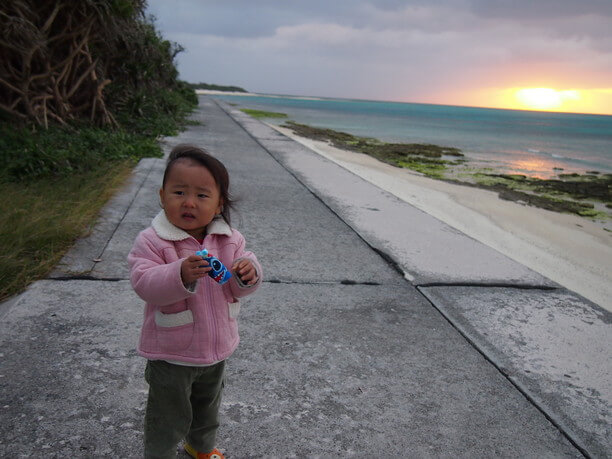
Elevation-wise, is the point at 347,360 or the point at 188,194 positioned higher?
the point at 188,194

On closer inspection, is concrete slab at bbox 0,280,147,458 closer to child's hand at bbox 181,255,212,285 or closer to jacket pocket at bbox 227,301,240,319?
jacket pocket at bbox 227,301,240,319

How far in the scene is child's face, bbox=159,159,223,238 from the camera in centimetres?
149

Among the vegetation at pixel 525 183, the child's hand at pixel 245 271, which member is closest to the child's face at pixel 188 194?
the child's hand at pixel 245 271

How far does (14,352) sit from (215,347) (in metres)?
1.15

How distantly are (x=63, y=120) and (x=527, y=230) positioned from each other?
7717mm

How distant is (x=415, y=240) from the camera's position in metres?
4.15

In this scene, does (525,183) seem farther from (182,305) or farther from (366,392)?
(182,305)

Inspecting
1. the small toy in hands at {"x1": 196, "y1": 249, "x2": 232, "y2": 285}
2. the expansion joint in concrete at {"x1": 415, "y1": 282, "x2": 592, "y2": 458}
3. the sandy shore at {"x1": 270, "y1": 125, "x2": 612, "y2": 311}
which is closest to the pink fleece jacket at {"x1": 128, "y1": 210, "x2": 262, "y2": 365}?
the small toy in hands at {"x1": 196, "y1": 249, "x2": 232, "y2": 285}

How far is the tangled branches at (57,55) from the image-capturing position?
273 inches

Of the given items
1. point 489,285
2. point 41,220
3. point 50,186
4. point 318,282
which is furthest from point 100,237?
point 489,285

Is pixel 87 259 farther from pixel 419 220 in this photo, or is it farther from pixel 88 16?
pixel 88 16

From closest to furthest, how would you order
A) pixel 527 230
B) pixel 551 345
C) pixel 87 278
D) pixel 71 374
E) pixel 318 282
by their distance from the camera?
1. pixel 71 374
2. pixel 551 345
3. pixel 87 278
4. pixel 318 282
5. pixel 527 230

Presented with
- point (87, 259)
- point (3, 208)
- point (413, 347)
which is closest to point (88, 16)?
point (3, 208)

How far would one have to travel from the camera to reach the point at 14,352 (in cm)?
207
